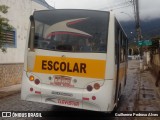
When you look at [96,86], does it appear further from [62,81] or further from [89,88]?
[62,81]

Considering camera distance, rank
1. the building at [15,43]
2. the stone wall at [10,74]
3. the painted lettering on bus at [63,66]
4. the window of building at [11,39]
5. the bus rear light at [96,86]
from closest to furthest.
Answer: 1. the bus rear light at [96,86]
2. the painted lettering on bus at [63,66]
3. the stone wall at [10,74]
4. the building at [15,43]
5. the window of building at [11,39]

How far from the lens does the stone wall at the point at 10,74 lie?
58.0 feet

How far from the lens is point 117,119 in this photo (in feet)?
32.4

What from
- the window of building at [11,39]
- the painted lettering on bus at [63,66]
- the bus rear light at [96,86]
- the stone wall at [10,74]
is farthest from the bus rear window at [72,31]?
the window of building at [11,39]

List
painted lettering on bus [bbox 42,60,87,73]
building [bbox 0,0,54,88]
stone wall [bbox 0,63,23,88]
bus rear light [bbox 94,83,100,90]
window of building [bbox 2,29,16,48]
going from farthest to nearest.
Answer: window of building [bbox 2,29,16,48] < building [bbox 0,0,54,88] < stone wall [bbox 0,63,23,88] < painted lettering on bus [bbox 42,60,87,73] < bus rear light [bbox 94,83,100,90]

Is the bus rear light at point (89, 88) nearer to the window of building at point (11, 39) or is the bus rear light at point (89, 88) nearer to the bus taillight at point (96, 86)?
the bus taillight at point (96, 86)

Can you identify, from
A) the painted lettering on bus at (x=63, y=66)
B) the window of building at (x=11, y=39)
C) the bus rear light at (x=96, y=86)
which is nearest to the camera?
the bus rear light at (x=96, y=86)

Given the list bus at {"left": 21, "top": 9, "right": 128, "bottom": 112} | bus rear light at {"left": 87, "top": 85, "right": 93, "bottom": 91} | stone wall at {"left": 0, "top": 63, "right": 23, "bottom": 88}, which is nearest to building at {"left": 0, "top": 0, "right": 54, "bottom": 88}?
stone wall at {"left": 0, "top": 63, "right": 23, "bottom": 88}

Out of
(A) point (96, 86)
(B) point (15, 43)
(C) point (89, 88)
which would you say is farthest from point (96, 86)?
(B) point (15, 43)

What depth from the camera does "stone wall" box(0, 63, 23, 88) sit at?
17.7 meters

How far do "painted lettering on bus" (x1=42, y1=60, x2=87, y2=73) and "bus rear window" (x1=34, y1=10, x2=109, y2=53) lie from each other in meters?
0.38

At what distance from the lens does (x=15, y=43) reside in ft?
71.9

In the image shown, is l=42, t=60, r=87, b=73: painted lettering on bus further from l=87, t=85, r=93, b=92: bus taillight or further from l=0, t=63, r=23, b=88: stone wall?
l=0, t=63, r=23, b=88: stone wall

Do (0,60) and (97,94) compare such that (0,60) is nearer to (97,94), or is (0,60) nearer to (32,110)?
(32,110)
